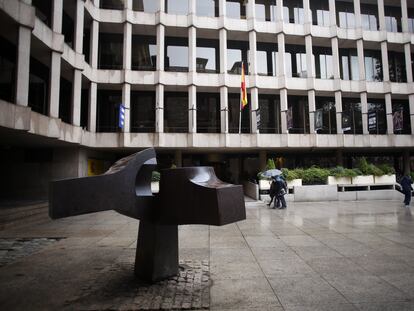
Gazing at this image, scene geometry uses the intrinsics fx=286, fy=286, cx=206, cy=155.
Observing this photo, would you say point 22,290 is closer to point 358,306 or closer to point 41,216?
point 358,306

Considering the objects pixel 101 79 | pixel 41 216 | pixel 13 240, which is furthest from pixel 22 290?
pixel 101 79

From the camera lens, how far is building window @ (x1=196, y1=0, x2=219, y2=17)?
24125mm

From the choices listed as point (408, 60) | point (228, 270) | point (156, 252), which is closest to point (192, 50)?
point (408, 60)

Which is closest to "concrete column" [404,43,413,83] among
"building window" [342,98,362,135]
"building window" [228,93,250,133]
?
"building window" [342,98,362,135]

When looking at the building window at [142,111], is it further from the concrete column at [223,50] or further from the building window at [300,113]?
the building window at [300,113]

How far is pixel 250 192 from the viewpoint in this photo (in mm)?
20953

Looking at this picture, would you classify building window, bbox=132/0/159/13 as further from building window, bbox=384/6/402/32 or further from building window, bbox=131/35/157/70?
building window, bbox=384/6/402/32

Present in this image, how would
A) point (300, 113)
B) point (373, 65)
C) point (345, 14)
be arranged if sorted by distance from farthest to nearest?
point (373, 65)
point (345, 14)
point (300, 113)

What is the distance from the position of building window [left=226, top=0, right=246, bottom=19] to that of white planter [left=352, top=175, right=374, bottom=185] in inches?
646

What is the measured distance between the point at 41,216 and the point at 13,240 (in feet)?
16.9

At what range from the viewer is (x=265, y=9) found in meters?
25.6

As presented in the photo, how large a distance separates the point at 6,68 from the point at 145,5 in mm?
12548

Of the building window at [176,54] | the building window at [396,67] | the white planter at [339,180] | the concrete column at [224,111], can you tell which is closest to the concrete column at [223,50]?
the concrete column at [224,111]

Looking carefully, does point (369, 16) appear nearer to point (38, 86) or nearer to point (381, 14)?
point (381, 14)
